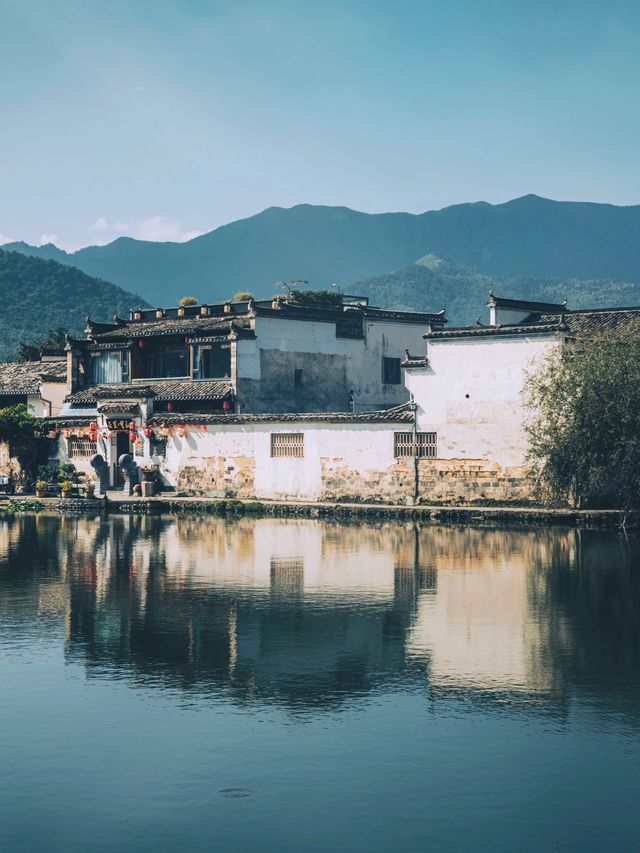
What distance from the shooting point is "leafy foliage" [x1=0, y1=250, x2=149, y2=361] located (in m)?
139

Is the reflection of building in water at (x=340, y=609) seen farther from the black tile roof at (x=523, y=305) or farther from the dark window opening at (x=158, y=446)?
the black tile roof at (x=523, y=305)

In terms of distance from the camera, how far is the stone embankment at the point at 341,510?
38406 mm

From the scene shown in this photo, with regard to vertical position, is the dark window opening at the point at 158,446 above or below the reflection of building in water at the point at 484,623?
above

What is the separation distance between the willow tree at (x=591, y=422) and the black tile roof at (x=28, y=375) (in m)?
30.5

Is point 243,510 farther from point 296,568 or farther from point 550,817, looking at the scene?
point 550,817

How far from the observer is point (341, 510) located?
143 ft

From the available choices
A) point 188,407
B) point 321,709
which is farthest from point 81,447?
point 321,709

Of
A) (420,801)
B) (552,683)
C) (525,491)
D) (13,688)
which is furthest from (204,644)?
(525,491)

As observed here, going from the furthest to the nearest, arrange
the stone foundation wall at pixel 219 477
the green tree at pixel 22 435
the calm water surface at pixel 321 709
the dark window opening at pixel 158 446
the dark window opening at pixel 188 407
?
1. the green tree at pixel 22 435
2. the dark window opening at pixel 188 407
3. the dark window opening at pixel 158 446
4. the stone foundation wall at pixel 219 477
5. the calm water surface at pixel 321 709

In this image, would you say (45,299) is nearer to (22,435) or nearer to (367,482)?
(22,435)

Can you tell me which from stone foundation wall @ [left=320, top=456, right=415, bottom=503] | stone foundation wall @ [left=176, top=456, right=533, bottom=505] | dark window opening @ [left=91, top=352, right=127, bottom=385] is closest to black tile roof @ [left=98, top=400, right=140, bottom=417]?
stone foundation wall @ [left=176, top=456, right=533, bottom=505]

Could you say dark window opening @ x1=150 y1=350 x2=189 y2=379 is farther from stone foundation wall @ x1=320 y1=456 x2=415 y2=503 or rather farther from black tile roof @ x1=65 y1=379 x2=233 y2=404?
stone foundation wall @ x1=320 y1=456 x2=415 y2=503

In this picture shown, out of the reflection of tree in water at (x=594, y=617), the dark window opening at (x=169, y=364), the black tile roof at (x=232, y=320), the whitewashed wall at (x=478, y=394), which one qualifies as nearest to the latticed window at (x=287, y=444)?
the whitewashed wall at (x=478, y=394)

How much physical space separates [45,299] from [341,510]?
381 feet
